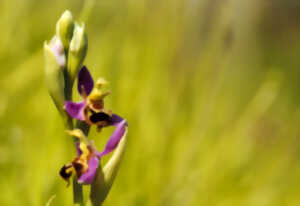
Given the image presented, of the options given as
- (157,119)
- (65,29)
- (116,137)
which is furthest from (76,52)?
(157,119)

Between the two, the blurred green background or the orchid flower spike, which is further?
the blurred green background

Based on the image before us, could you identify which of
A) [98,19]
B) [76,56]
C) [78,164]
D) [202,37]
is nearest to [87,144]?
[78,164]

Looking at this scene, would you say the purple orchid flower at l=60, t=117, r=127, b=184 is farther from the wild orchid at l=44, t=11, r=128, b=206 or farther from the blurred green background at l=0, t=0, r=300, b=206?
the blurred green background at l=0, t=0, r=300, b=206

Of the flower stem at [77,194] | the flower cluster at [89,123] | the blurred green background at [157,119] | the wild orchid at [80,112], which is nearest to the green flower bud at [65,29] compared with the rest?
the wild orchid at [80,112]

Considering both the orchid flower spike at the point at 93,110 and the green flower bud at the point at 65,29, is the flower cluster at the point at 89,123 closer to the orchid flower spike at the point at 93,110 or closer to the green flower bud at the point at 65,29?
the orchid flower spike at the point at 93,110

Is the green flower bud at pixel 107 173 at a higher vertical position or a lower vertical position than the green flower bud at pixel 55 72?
lower

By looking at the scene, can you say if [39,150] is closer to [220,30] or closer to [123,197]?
[123,197]

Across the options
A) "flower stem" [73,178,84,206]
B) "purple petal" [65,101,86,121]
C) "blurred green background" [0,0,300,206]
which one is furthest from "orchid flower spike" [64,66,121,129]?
"blurred green background" [0,0,300,206]
